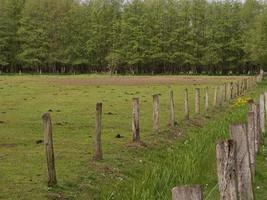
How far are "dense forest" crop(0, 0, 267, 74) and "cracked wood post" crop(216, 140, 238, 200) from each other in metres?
97.3

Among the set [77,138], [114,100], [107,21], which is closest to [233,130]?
[77,138]

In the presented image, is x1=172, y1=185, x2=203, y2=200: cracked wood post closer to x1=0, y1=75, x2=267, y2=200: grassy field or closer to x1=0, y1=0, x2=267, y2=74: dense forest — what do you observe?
x1=0, y1=75, x2=267, y2=200: grassy field

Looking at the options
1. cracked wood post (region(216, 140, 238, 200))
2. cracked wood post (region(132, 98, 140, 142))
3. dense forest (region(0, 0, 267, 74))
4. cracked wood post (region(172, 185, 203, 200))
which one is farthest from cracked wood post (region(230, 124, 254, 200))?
dense forest (region(0, 0, 267, 74))

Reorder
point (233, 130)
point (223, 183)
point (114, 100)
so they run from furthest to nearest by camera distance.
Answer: point (114, 100)
point (233, 130)
point (223, 183)

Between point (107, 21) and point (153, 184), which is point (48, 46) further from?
point (153, 184)

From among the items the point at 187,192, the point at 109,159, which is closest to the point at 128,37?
the point at 109,159

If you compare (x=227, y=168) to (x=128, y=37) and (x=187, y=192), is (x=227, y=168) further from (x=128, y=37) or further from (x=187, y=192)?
(x=128, y=37)

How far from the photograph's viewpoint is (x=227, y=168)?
7395 millimetres

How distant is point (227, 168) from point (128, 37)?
105515 millimetres

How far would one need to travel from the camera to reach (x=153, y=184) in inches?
444

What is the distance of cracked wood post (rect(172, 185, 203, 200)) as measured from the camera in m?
5.04

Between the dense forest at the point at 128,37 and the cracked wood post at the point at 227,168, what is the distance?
97.3m

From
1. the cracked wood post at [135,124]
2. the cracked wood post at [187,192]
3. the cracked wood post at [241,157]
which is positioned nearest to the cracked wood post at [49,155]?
the cracked wood post at [241,157]

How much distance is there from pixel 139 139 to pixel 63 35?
94.1 m
